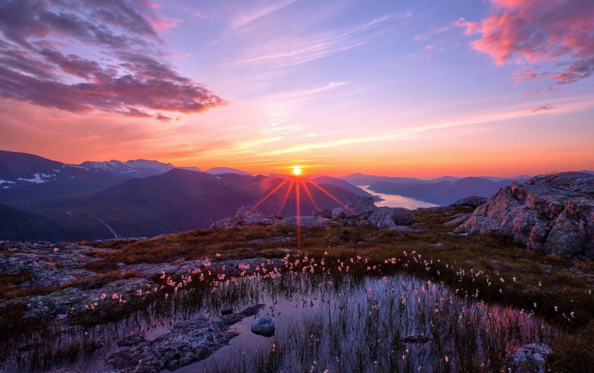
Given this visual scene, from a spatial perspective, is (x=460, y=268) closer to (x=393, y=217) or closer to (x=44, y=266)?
(x=393, y=217)

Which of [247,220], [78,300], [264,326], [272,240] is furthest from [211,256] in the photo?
[247,220]

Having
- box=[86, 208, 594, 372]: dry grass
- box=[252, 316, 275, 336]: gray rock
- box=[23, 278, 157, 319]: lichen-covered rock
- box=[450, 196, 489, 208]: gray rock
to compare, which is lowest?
box=[450, 196, 489, 208]: gray rock

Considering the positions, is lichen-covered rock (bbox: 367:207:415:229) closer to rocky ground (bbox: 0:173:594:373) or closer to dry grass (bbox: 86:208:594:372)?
rocky ground (bbox: 0:173:594:373)

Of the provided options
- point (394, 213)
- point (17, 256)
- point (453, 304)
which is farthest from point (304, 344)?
point (394, 213)

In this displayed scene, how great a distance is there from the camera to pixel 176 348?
26.6 feet

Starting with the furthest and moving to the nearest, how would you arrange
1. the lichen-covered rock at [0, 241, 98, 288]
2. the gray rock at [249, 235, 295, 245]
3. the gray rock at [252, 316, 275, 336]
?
the gray rock at [249, 235, 295, 245], the lichen-covered rock at [0, 241, 98, 288], the gray rock at [252, 316, 275, 336]

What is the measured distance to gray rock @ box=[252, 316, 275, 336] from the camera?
30.5ft

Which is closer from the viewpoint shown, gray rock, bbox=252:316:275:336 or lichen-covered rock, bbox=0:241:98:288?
gray rock, bbox=252:316:275:336

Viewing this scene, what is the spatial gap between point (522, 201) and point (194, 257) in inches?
1157

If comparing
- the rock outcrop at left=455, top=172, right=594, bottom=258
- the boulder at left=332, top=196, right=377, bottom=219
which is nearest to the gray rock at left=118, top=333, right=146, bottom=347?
the rock outcrop at left=455, top=172, right=594, bottom=258

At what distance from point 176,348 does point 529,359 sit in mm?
9975

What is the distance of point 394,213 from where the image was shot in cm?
3556

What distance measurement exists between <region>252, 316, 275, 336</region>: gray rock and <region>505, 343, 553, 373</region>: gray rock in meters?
6.92

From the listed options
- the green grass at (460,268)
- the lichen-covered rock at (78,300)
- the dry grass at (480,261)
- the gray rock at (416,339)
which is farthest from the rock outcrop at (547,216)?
the lichen-covered rock at (78,300)
